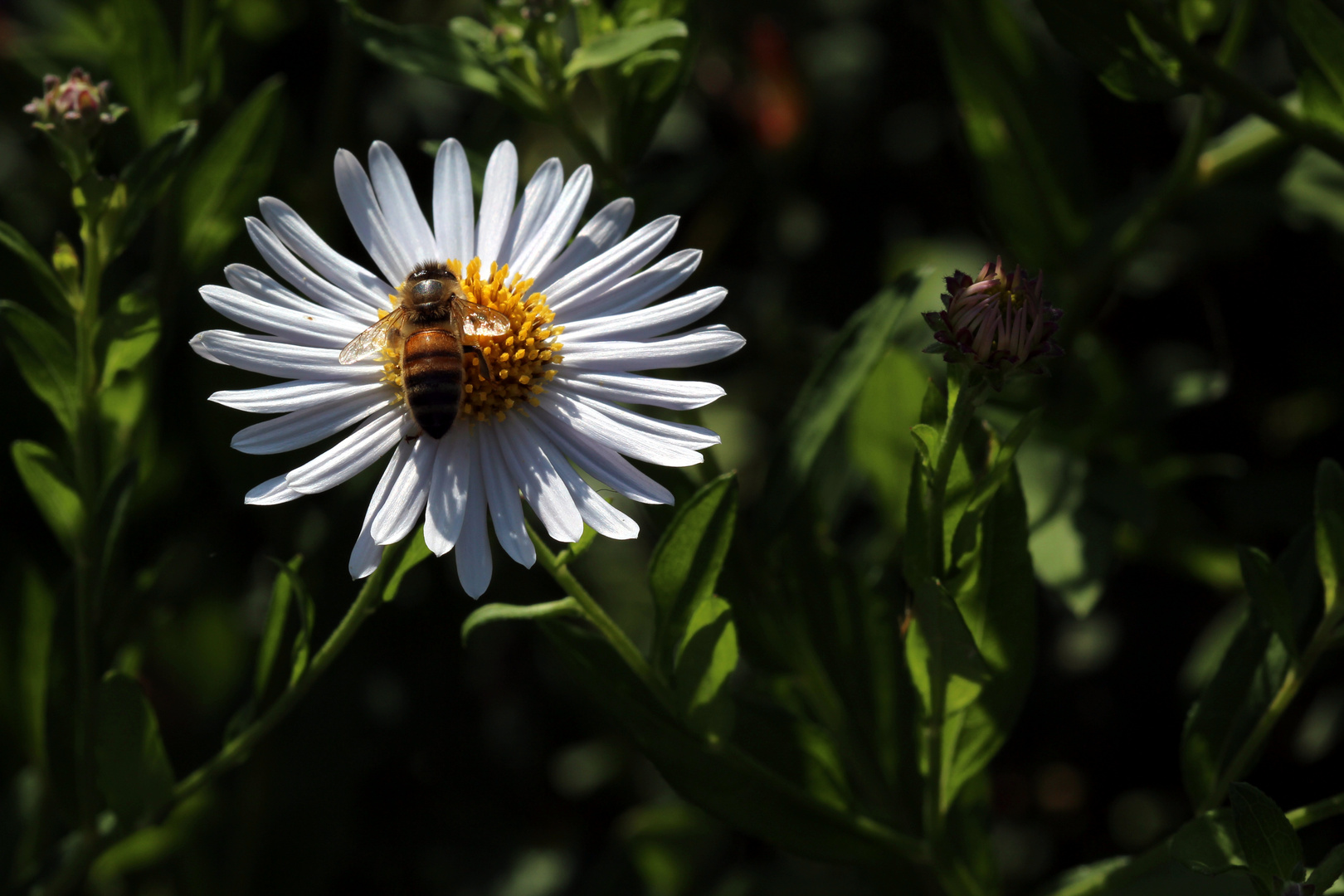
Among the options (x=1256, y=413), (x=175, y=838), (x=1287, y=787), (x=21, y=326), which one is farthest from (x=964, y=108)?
(x=175, y=838)

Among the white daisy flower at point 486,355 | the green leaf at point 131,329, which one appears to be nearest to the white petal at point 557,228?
the white daisy flower at point 486,355

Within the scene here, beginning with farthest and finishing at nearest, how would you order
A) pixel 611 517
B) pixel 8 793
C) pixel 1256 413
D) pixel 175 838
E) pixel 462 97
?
pixel 462 97 → pixel 1256 413 → pixel 175 838 → pixel 8 793 → pixel 611 517

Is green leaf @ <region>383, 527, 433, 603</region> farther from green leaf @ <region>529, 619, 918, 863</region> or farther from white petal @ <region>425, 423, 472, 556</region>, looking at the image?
green leaf @ <region>529, 619, 918, 863</region>

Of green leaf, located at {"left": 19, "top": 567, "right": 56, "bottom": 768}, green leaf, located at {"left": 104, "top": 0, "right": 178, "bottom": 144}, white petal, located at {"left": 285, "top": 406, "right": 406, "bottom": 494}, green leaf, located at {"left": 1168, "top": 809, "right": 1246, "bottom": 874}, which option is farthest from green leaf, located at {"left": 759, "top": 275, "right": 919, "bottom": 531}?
green leaf, located at {"left": 19, "top": 567, "right": 56, "bottom": 768}

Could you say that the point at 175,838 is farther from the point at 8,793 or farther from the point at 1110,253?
the point at 1110,253

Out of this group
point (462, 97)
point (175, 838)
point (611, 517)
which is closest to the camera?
point (611, 517)

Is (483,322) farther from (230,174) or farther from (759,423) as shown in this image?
(759,423)

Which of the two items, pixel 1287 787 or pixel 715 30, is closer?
pixel 1287 787
